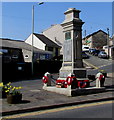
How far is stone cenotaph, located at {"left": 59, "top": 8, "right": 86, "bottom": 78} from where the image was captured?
13859 millimetres

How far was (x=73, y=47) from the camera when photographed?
45.4 ft

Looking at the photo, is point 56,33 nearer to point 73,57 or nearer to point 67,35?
point 67,35

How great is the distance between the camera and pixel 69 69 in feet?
45.5

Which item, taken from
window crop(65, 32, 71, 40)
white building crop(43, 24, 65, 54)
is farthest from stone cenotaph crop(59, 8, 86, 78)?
white building crop(43, 24, 65, 54)

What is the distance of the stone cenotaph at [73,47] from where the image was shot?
13859 mm

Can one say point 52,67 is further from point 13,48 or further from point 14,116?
point 14,116

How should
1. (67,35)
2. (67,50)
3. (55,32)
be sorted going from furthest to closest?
(55,32) → (67,35) → (67,50)

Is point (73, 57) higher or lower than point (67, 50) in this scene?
lower

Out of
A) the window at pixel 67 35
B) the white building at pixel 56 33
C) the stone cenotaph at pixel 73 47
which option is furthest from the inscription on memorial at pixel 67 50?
the white building at pixel 56 33

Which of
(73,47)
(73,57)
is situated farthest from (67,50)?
(73,57)

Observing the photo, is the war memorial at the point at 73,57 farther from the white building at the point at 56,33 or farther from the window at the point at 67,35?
the white building at the point at 56,33

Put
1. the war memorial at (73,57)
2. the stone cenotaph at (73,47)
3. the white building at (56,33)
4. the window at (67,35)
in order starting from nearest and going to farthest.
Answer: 1. the war memorial at (73,57)
2. the stone cenotaph at (73,47)
3. the window at (67,35)
4. the white building at (56,33)

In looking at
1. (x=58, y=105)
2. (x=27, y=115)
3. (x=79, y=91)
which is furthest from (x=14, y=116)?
(x=79, y=91)

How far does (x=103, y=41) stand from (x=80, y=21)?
73.1m
